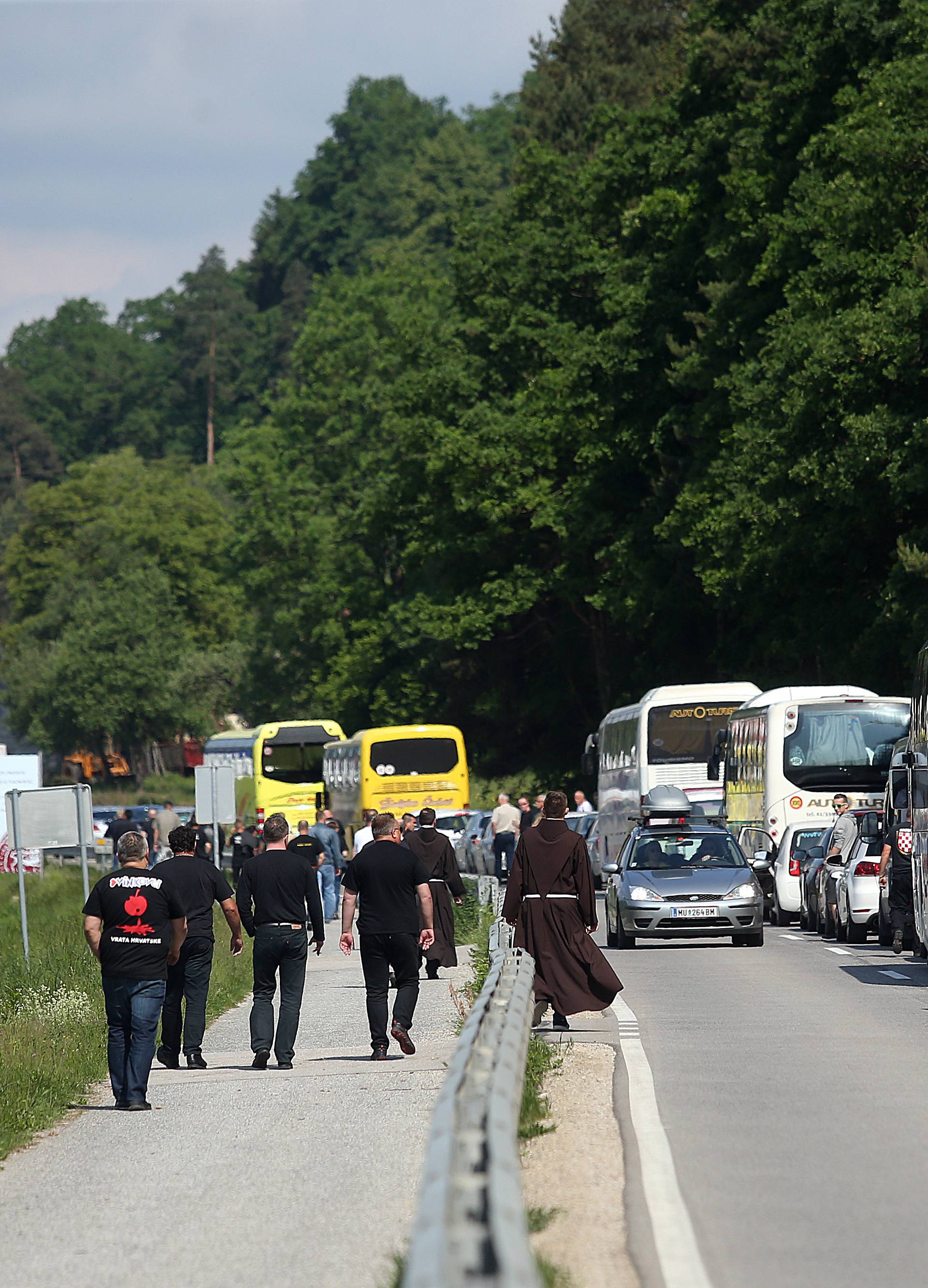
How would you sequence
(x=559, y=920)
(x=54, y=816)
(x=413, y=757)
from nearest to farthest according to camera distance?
(x=559, y=920)
(x=54, y=816)
(x=413, y=757)

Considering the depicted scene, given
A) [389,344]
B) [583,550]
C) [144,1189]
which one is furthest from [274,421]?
[144,1189]

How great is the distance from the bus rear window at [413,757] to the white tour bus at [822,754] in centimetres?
1658

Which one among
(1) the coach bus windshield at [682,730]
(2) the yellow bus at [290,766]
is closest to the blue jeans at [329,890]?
(1) the coach bus windshield at [682,730]

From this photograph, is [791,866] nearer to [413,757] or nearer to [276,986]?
[276,986]

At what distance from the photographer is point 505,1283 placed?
14.9 feet

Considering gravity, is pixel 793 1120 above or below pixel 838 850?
above

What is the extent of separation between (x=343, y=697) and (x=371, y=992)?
5679 centimetres

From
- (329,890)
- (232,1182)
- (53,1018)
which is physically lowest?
(329,890)

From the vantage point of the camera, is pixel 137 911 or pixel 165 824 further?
pixel 165 824

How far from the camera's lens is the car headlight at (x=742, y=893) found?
1040 inches

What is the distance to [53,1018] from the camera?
56.4 ft

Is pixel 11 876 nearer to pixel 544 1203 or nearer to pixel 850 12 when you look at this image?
pixel 850 12

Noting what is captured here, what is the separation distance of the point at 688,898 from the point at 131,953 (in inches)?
555

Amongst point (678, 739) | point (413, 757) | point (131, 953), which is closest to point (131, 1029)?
point (131, 953)
